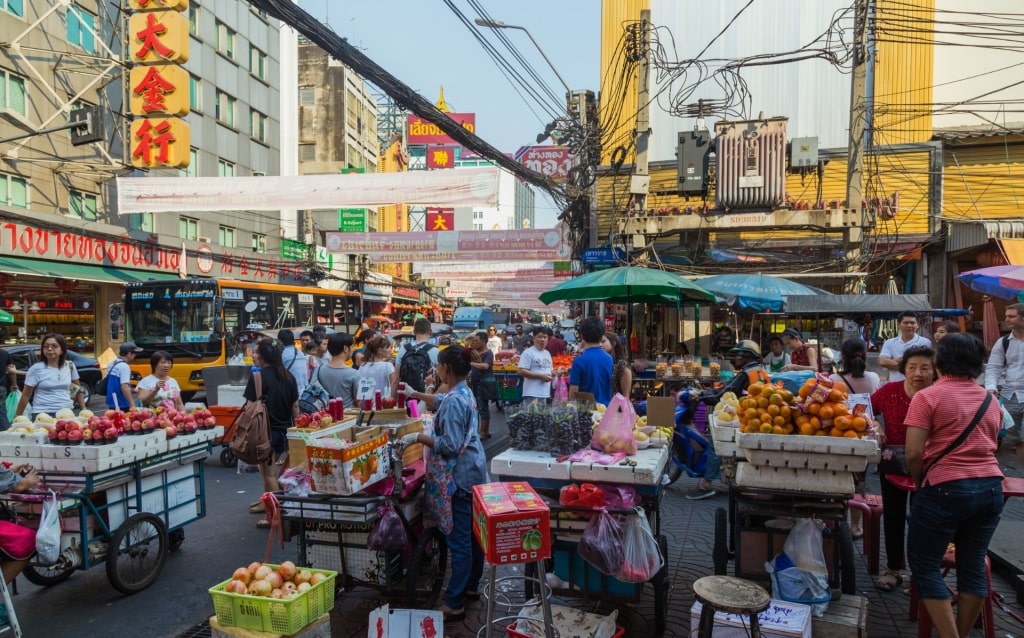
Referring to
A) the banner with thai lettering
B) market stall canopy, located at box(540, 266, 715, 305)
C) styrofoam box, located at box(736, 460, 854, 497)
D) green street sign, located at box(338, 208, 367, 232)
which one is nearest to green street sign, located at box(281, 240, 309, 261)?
green street sign, located at box(338, 208, 367, 232)

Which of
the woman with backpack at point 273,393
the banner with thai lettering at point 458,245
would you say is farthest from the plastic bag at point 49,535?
the banner with thai lettering at point 458,245

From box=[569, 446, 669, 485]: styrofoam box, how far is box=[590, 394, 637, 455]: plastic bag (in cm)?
12

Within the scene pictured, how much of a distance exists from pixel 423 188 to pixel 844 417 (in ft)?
25.3

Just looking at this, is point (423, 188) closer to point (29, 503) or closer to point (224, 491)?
point (224, 491)

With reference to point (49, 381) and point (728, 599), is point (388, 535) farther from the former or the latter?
point (49, 381)

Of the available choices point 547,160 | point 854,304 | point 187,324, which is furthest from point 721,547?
point 547,160

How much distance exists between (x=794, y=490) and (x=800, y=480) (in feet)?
0.23

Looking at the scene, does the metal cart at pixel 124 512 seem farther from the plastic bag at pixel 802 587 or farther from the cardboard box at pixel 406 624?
the plastic bag at pixel 802 587

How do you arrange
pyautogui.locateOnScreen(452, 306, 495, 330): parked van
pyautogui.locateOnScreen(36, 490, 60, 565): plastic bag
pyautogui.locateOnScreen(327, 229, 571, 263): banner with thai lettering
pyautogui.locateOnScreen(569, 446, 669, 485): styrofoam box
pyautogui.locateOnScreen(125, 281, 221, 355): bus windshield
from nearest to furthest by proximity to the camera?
1. pyautogui.locateOnScreen(36, 490, 60, 565): plastic bag
2. pyautogui.locateOnScreen(569, 446, 669, 485): styrofoam box
3. pyautogui.locateOnScreen(125, 281, 221, 355): bus windshield
4. pyautogui.locateOnScreen(327, 229, 571, 263): banner with thai lettering
5. pyautogui.locateOnScreen(452, 306, 495, 330): parked van

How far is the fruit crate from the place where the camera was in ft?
11.1

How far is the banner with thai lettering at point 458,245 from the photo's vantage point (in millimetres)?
19109

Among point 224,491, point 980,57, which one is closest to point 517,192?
point 980,57

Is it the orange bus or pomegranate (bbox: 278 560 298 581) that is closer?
pomegranate (bbox: 278 560 298 581)

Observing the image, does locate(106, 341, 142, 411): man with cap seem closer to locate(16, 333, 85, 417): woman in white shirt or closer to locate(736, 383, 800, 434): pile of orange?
locate(16, 333, 85, 417): woman in white shirt
